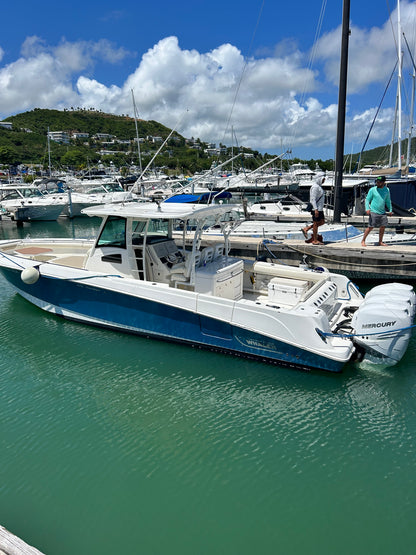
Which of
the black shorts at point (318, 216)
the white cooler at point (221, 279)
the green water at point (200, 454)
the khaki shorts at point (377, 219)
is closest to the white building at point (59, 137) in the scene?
the black shorts at point (318, 216)

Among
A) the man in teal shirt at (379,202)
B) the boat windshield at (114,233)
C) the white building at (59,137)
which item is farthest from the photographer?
the white building at (59,137)

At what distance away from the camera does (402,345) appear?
6.20m

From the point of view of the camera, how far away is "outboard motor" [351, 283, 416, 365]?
607 centimetres

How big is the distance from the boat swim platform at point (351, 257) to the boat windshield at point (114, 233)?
176 inches

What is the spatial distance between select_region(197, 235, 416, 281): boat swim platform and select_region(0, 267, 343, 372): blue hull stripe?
4904mm

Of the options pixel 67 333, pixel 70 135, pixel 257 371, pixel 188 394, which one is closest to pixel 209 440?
pixel 188 394

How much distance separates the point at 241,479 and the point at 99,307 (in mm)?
4502

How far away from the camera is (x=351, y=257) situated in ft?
35.4

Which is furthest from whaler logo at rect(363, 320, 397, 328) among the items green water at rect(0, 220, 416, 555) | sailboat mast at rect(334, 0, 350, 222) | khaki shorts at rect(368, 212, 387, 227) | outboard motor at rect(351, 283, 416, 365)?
sailboat mast at rect(334, 0, 350, 222)

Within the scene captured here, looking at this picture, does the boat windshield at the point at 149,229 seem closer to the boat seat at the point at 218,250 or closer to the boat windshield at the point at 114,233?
the boat windshield at the point at 114,233

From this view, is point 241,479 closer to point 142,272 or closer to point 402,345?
point 402,345

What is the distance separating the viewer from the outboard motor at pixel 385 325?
239 inches

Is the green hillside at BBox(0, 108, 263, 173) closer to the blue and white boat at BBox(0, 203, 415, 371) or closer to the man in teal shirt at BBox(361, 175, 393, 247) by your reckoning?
the man in teal shirt at BBox(361, 175, 393, 247)

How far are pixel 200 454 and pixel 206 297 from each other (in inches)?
104
